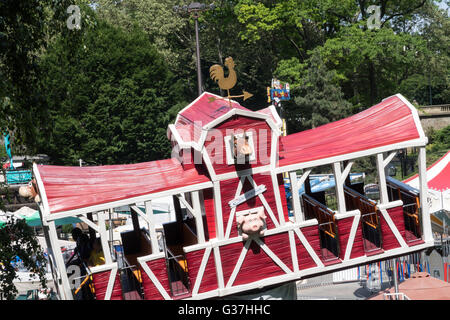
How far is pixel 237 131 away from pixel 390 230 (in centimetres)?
385

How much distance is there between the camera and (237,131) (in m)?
10.0

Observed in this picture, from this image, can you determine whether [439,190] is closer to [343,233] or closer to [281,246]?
[343,233]

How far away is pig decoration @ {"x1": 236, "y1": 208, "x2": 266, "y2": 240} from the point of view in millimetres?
9945

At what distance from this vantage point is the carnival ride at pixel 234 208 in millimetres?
9734

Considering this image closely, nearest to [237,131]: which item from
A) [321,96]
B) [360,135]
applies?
[360,135]

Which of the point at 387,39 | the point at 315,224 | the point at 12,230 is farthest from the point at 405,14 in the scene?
the point at 12,230

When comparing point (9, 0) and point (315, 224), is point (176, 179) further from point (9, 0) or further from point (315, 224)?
point (9, 0)

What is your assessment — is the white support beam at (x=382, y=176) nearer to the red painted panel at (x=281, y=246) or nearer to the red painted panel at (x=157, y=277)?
the red painted panel at (x=281, y=246)

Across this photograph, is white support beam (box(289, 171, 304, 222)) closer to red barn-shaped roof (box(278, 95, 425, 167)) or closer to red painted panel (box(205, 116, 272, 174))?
red barn-shaped roof (box(278, 95, 425, 167))

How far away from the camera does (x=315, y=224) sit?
10711 millimetres

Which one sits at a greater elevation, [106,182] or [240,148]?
[240,148]


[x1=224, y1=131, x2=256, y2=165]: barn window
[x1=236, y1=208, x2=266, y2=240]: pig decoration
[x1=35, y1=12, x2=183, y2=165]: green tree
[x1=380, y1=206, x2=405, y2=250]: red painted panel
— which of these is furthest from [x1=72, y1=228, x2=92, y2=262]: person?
[x1=35, y1=12, x2=183, y2=165]: green tree

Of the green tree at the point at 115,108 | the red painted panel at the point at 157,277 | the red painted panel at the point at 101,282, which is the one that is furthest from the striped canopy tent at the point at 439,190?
the green tree at the point at 115,108

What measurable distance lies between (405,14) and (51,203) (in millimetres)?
35677
